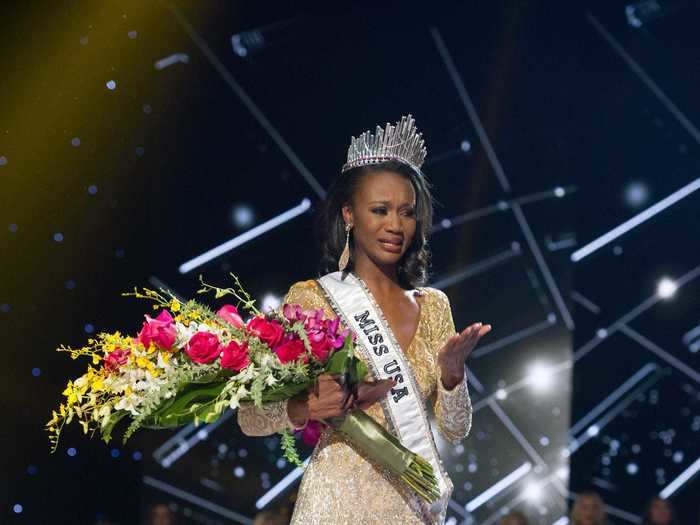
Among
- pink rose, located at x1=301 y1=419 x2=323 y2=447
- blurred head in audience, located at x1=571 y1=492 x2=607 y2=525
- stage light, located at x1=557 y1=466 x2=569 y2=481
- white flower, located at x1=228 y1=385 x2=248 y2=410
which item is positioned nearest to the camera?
white flower, located at x1=228 y1=385 x2=248 y2=410

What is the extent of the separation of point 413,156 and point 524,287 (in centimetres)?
261

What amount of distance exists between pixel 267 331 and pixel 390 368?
16.1 inches

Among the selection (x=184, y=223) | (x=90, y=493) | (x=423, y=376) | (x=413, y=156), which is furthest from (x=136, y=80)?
(x=423, y=376)

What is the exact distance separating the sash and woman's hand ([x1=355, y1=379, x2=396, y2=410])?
0.16 metres

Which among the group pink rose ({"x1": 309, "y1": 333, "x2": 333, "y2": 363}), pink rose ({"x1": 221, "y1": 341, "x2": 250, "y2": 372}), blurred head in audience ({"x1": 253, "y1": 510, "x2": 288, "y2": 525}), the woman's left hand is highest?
blurred head in audience ({"x1": 253, "y1": 510, "x2": 288, "y2": 525})

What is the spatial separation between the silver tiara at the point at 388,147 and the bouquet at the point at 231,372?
57cm

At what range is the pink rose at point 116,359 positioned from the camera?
7.37 feet

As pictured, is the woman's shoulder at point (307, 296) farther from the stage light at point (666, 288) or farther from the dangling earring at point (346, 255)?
the stage light at point (666, 288)

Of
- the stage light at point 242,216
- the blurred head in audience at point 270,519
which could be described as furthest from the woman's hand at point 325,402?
the stage light at point 242,216

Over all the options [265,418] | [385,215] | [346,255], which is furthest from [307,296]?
[265,418]

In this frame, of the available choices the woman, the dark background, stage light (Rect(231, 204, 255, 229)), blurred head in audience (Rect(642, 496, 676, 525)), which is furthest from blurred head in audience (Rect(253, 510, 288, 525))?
the woman

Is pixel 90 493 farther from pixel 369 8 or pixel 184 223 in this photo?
pixel 369 8

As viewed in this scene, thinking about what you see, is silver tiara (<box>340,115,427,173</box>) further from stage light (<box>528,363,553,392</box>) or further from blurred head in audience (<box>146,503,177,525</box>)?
stage light (<box>528,363,553,392</box>)

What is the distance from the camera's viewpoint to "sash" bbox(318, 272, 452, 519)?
241 cm
